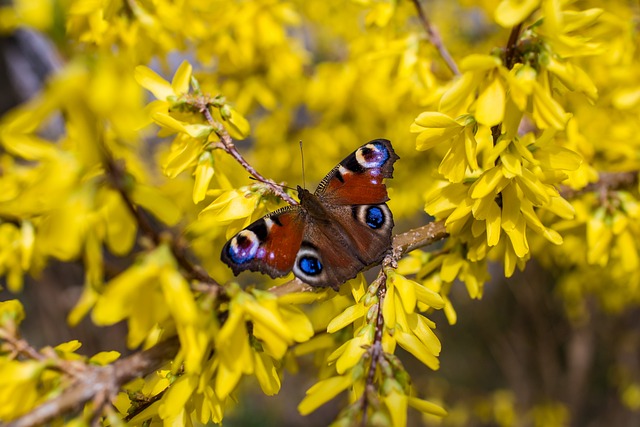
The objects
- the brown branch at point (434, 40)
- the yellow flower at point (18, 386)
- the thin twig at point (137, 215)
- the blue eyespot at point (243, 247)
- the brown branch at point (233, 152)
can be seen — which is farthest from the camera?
the brown branch at point (434, 40)

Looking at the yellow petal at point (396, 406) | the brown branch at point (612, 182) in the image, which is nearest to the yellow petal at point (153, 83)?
the yellow petal at point (396, 406)

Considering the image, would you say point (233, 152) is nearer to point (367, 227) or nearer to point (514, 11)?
point (367, 227)

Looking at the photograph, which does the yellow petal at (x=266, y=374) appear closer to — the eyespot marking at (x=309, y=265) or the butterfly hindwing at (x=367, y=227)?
the eyespot marking at (x=309, y=265)

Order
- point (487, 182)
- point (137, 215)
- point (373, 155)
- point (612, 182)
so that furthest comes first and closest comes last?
point (612, 182), point (373, 155), point (487, 182), point (137, 215)

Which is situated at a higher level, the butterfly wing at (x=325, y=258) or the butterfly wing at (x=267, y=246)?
the butterfly wing at (x=267, y=246)

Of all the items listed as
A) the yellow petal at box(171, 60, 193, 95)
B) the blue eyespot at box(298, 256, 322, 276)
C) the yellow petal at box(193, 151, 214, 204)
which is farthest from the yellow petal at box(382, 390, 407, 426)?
the yellow petal at box(171, 60, 193, 95)

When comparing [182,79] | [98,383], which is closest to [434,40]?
[182,79]

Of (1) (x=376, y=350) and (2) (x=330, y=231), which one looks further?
(2) (x=330, y=231)
